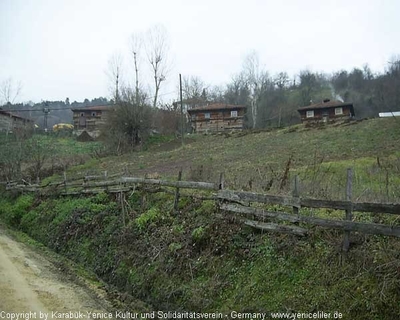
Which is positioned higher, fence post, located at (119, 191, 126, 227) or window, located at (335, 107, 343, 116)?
window, located at (335, 107, 343, 116)

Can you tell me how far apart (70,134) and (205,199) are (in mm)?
54877

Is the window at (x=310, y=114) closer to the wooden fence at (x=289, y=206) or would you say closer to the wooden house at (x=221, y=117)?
the wooden house at (x=221, y=117)

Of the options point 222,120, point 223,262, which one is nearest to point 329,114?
point 222,120

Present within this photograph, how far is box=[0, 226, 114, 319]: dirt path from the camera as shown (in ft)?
24.2

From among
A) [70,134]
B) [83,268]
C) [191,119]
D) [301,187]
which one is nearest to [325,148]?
[301,187]

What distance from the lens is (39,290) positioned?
27.6 ft

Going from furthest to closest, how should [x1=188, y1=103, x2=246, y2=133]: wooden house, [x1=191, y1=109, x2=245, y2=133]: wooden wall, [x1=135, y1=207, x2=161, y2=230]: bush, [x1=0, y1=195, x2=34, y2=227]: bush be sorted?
[x1=191, y1=109, x2=245, y2=133]: wooden wall, [x1=188, y1=103, x2=246, y2=133]: wooden house, [x1=0, y1=195, x2=34, y2=227]: bush, [x1=135, y1=207, x2=161, y2=230]: bush

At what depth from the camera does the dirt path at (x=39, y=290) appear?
738cm

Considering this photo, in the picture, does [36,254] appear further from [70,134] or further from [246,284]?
[70,134]

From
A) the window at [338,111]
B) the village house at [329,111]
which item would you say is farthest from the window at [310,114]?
the window at [338,111]

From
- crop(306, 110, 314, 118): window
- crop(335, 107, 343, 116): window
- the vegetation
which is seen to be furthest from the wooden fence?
crop(335, 107, 343, 116): window

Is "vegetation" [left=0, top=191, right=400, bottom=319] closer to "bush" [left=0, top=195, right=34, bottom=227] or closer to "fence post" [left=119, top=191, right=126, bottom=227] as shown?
"fence post" [left=119, top=191, right=126, bottom=227]

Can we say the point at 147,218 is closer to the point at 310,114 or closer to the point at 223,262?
the point at 223,262

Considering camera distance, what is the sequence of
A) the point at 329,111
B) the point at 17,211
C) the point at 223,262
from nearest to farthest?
1. the point at 223,262
2. the point at 17,211
3. the point at 329,111
